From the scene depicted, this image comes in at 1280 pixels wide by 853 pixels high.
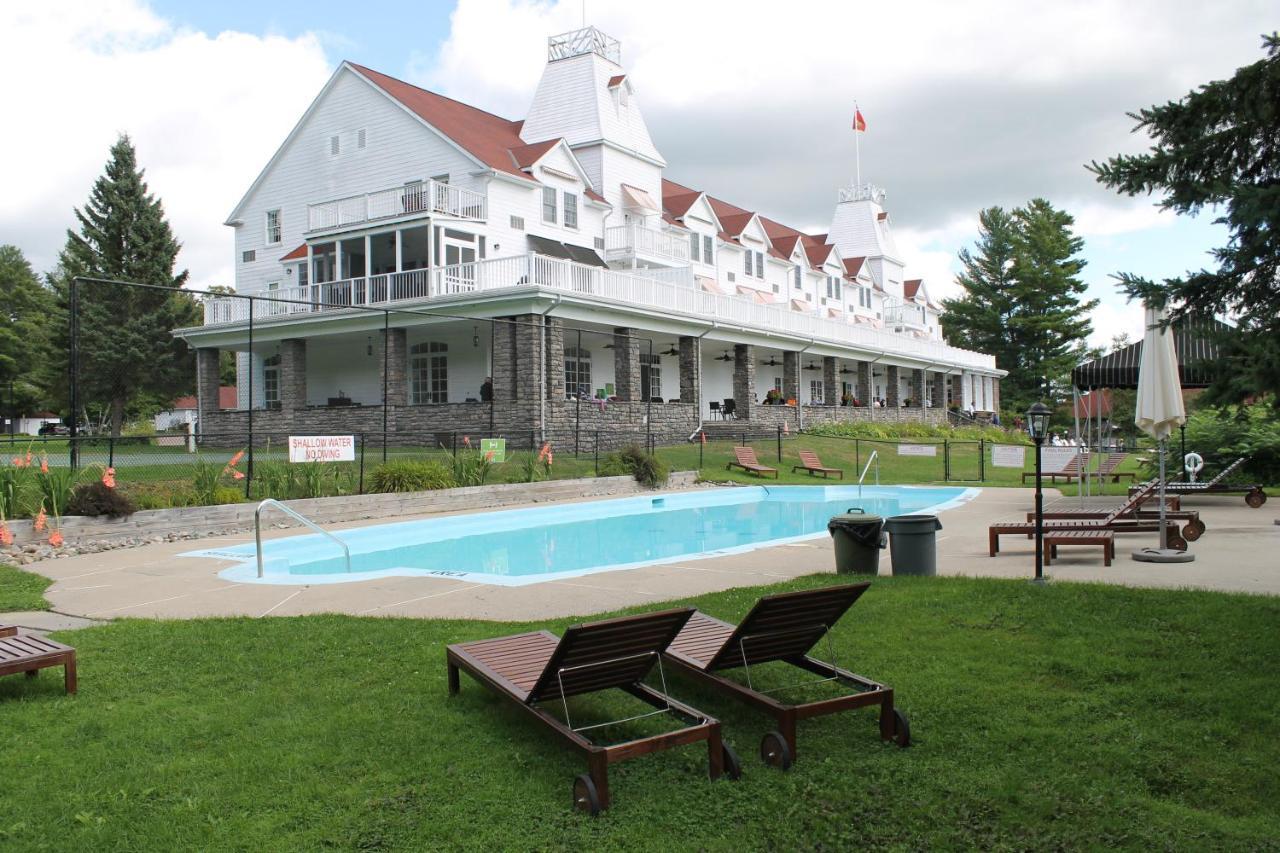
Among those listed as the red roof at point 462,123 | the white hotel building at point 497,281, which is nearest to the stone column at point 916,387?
the white hotel building at point 497,281

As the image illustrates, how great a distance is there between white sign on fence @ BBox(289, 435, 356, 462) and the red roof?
16156mm

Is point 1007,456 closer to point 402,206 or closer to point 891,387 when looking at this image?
point 402,206

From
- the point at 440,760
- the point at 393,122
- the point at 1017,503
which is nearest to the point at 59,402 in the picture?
the point at 393,122

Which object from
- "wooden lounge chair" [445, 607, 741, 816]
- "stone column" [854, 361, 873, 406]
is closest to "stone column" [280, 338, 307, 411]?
"stone column" [854, 361, 873, 406]

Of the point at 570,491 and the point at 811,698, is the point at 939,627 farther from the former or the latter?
the point at 570,491

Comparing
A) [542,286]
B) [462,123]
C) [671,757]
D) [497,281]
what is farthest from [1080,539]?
[462,123]

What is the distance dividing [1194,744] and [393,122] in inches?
1243

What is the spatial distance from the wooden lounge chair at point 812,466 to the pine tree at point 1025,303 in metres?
37.6

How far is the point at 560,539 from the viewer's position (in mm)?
14836

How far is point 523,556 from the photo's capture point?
1302cm

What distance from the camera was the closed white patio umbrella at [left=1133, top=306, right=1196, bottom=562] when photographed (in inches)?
385

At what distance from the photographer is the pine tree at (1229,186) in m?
4.64

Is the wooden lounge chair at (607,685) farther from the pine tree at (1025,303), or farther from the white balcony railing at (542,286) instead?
the pine tree at (1025,303)

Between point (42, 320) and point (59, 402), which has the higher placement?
point (42, 320)
